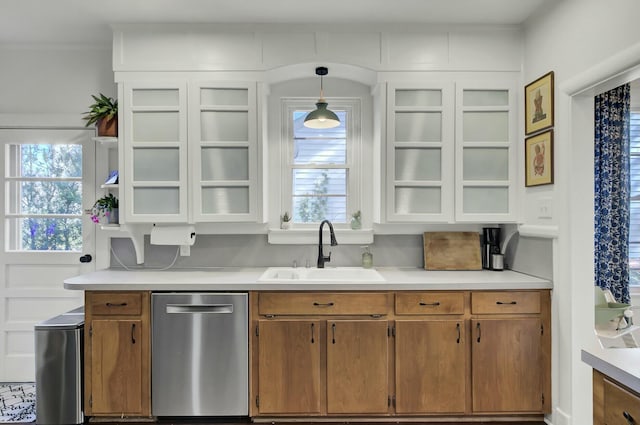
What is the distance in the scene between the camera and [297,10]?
2760mm

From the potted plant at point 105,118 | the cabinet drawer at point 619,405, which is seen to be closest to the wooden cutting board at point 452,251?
the cabinet drawer at point 619,405

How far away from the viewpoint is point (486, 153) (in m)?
2.97

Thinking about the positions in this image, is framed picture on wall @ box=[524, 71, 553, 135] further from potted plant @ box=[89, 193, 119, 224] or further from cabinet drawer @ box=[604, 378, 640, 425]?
potted plant @ box=[89, 193, 119, 224]

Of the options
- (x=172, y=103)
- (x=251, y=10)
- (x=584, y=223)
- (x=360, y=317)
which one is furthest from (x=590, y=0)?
(x=172, y=103)

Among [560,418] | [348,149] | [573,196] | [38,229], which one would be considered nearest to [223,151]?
[348,149]

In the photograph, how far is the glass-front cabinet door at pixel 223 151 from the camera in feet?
9.59

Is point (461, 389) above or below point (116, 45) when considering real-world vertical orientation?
below

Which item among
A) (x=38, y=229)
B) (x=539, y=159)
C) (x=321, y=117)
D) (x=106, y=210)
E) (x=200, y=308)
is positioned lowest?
(x=200, y=308)

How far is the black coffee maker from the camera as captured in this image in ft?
10.3

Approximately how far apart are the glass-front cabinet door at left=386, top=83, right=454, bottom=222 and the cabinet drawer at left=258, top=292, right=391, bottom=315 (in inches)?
27.0

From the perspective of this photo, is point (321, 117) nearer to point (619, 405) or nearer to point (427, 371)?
point (427, 371)

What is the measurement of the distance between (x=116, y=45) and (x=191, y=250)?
1.57 m

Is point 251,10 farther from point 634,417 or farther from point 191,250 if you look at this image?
point 634,417

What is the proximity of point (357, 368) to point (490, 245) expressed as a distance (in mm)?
1386
